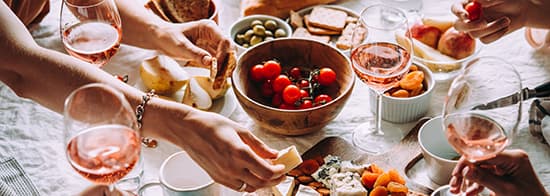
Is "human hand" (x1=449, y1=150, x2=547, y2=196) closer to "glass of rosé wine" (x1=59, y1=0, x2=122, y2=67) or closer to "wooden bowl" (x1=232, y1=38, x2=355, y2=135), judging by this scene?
"wooden bowl" (x1=232, y1=38, x2=355, y2=135)

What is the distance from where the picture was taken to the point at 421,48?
5.73 ft

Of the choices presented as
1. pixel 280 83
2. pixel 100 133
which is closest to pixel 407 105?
pixel 280 83

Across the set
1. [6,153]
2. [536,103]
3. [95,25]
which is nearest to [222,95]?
[95,25]

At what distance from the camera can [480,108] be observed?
1099 mm

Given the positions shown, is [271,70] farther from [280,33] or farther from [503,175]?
[503,175]

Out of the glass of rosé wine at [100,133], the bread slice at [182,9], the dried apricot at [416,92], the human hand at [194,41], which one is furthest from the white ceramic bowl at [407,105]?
the glass of rosé wine at [100,133]

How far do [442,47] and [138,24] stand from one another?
2.36 feet

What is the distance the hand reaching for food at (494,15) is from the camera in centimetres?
161

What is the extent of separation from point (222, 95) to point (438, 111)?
48cm

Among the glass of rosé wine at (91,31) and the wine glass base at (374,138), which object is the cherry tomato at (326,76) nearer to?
the wine glass base at (374,138)

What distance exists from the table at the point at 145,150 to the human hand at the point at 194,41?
0.16 m

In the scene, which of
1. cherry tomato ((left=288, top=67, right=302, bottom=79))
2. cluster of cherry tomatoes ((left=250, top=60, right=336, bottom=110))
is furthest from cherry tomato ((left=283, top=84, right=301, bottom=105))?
cherry tomato ((left=288, top=67, right=302, bottom=79))

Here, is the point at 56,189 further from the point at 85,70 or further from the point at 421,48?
the point at 421,48

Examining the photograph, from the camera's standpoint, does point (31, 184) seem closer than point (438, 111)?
Yes
